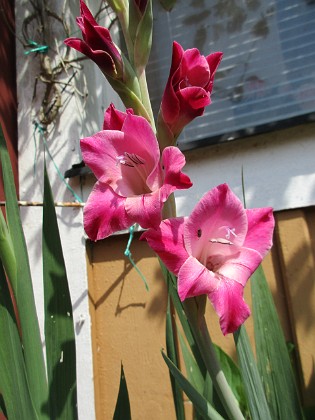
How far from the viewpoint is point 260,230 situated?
1.68ft

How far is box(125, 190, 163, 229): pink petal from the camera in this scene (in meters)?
0.45

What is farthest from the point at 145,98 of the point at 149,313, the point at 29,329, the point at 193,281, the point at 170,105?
the point at 149,313

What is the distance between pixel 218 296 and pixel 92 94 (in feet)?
5.64

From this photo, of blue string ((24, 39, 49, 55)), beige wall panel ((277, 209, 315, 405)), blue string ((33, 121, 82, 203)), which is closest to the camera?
beige wall panel ((277, 209, 315, 405))

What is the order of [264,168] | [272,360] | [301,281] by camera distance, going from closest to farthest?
[272,360], [301,281], [264,168]

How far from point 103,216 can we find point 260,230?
0.69ft

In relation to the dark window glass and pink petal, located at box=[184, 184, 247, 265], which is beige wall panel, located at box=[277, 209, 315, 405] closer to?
the dark window glass

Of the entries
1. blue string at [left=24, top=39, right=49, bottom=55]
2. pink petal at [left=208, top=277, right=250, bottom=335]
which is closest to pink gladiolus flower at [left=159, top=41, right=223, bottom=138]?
pink petal at [left=208, top=277, right=250, bottom=335]

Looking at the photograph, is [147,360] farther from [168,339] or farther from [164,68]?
[164,68]

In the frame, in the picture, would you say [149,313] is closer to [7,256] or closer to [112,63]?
[7,256]

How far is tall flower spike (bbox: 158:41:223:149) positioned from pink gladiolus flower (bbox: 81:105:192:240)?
46 millimetres

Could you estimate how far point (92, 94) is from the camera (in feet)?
6.45

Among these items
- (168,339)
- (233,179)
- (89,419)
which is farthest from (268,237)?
(89,419)

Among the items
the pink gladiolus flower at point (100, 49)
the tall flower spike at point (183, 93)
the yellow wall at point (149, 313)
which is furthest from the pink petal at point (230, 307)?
the yellow wall at point (149, 313)
